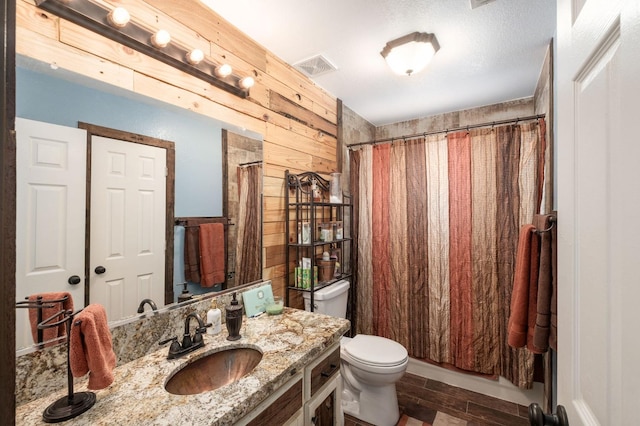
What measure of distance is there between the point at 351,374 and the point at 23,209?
200 centimetres

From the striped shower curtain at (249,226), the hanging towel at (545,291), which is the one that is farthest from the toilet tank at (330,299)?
the hanging towel at (545,291)

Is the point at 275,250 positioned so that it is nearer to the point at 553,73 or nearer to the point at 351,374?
the point at 351,374

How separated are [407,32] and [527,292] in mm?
1621

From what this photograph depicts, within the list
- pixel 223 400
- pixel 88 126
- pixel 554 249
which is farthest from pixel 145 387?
pixel 554 249

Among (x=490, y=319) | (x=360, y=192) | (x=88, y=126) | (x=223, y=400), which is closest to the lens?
(x=223, y=400)

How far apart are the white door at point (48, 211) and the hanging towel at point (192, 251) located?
0.39m

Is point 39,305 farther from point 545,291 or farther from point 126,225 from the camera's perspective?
point 545,291

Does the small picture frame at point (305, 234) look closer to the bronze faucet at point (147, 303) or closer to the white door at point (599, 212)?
the bronze faucet at point (147, 303)

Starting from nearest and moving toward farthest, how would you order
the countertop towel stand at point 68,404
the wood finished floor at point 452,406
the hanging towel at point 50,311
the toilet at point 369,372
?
the countertop towel stand at point 68,404, the hanging towel at point 50,311, the toilet at point 369,372, the wood finished floor at point 452,406

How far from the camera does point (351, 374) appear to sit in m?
1.99

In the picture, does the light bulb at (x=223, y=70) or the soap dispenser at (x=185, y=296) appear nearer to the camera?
the soap dispenser at (x=185, y=296)

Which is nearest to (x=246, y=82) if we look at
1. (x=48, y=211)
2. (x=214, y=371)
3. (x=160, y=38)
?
(x=160, y=38)

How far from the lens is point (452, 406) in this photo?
2072mm

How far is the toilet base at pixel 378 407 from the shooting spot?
1878 millimetres
